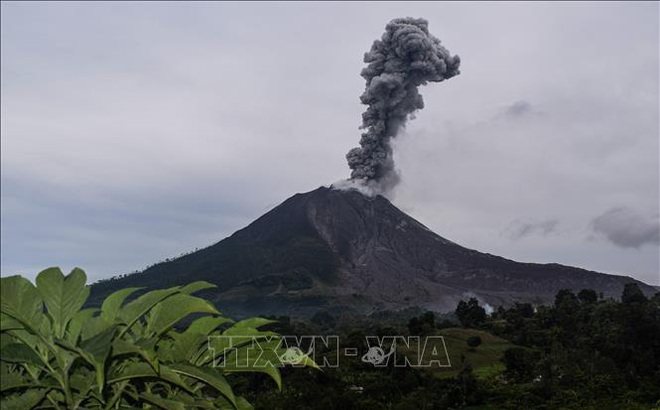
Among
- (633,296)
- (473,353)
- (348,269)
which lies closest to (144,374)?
(473,353)

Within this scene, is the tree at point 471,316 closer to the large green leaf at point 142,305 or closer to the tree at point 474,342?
the tree at point 474,342

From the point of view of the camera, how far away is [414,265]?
168 metres

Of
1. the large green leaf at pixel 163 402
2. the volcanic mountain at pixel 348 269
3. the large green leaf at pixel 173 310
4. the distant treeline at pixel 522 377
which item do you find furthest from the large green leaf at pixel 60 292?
the volcanic mountain at pixel 348 269

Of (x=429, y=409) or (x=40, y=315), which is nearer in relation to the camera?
(x=40, y=315)

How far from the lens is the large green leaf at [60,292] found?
4082mm

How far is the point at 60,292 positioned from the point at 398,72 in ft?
432

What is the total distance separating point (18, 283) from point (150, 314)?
1.13 metres

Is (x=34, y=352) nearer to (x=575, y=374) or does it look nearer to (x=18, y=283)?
(x=18, y=283)

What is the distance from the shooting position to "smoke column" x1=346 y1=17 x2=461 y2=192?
129 meters

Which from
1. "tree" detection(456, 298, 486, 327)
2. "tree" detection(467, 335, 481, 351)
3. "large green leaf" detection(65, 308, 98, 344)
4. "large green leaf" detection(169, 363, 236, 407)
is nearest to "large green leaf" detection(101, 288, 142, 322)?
"large green leaf" detection(65, 308, 98, 344)

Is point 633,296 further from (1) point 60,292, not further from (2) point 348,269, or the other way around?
(2) point 348,269

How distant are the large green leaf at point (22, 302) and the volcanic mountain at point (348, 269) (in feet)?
449

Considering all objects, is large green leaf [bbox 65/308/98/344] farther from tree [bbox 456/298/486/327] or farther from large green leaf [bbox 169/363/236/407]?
tree [bbox 456/298/486/327]

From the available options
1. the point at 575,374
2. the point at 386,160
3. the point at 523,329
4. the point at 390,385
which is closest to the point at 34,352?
the point at 390,385
